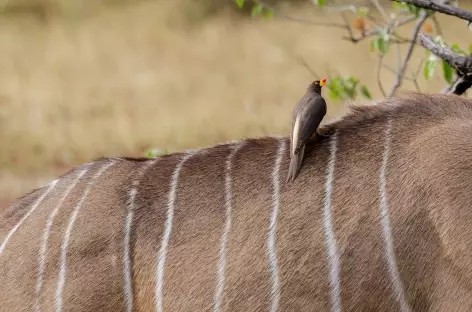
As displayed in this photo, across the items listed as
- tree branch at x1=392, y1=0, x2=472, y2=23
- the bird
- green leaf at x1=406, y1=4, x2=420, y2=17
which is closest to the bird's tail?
the bird

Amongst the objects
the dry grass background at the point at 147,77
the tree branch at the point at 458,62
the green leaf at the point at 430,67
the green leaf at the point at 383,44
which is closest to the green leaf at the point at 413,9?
the green leaf at the point at 383,44

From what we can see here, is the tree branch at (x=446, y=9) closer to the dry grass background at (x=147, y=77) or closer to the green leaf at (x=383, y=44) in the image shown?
the green leaf at (x=383, y=44)

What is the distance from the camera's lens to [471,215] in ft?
6.60

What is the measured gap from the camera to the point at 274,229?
216cm

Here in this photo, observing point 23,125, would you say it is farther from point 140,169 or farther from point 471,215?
point 471,215

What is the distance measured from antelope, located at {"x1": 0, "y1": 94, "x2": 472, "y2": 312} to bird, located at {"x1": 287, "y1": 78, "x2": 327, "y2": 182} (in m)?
0.04

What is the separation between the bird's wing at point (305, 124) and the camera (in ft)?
7.16

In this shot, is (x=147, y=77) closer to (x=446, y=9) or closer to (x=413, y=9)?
(x=413, y=9)

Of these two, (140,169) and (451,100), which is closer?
(451,100)

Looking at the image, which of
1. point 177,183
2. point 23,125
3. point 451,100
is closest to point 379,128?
point 451,100

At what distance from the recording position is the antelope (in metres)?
2.05

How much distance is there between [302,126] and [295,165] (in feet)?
0.34

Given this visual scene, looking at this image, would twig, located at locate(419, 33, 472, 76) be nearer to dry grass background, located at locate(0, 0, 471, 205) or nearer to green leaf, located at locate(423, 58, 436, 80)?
green leaf, located at locate(423, 58, 436, 80)

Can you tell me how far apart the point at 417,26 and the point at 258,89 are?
16.9 feet
